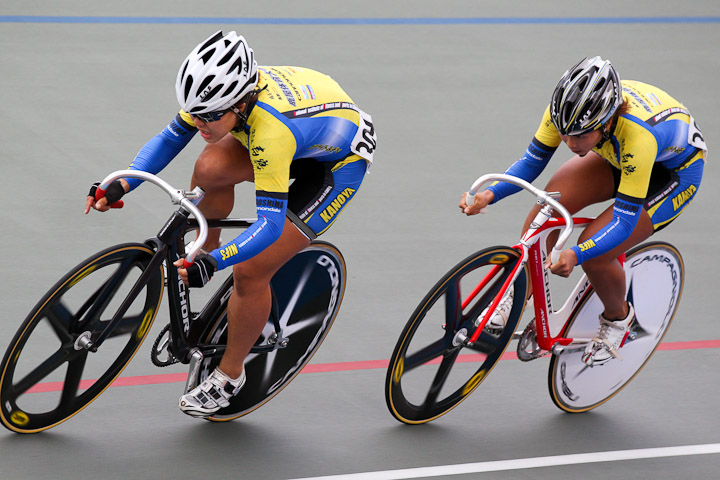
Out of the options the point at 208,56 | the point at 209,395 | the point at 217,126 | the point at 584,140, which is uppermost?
the point at 208,56

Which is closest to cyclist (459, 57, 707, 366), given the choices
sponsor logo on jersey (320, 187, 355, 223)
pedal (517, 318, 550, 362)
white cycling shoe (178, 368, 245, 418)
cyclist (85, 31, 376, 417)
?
pedal (517, 318, 550, 362)

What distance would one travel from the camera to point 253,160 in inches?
141

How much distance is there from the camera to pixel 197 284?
3.48 metres

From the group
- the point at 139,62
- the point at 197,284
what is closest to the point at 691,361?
the point at 197,284

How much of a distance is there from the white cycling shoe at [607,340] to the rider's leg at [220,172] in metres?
1.65

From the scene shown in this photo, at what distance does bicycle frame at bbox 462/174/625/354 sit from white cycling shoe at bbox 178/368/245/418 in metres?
1.01

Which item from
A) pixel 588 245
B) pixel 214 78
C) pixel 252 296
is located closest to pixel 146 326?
pixel 252 296

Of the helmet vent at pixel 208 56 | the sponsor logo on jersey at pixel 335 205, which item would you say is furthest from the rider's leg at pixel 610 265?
the helmet vent at pixel 208 56

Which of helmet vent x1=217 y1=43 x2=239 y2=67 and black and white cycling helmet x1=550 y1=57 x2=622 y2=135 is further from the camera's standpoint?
black and white cycling helmet x1=550 y1=57 x2=622 y2=135

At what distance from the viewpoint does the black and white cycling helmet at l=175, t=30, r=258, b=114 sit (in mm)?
3490

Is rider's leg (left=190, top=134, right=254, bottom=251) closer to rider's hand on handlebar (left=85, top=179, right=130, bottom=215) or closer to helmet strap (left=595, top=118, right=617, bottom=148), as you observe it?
rider's hand on handlebar (left=85, top=179, right=130, bottom=215)

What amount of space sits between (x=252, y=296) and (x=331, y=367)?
0.98 meters

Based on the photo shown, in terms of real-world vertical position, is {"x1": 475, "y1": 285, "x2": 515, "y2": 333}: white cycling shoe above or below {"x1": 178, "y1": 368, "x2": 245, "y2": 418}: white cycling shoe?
above

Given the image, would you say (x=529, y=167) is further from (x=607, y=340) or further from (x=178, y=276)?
(x=178, y=276)
